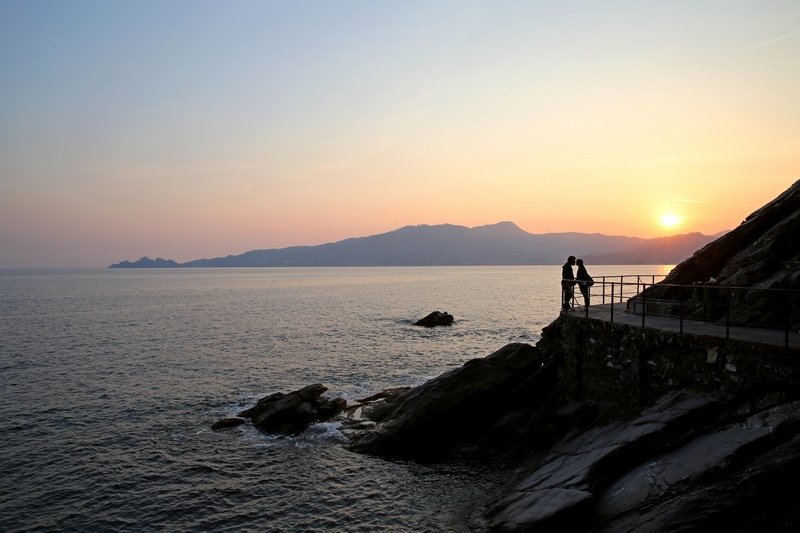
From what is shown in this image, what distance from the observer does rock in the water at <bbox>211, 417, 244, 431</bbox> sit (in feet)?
77.1

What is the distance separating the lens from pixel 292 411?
23953mm

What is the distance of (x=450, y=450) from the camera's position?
64.8ft

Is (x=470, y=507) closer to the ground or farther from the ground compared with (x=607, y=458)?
closer to the ground

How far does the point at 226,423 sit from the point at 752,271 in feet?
80.9

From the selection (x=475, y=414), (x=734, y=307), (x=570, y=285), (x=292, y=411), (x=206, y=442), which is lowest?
(x=206, y=442)

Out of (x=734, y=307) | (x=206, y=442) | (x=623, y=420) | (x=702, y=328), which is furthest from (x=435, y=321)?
(x=702, y=328)

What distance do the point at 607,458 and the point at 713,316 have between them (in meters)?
9.30

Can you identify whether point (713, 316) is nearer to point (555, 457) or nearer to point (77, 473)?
point (555, 457)

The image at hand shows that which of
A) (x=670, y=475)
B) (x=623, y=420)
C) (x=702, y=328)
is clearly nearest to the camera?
(x=670, y=475)

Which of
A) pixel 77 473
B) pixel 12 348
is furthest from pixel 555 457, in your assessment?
pixel 12 348

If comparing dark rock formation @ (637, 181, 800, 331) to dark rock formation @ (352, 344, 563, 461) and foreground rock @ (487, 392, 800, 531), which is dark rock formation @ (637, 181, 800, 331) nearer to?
foreground rock @ (487, 392, 800, 531)

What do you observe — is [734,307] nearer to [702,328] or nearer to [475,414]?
[702,328]


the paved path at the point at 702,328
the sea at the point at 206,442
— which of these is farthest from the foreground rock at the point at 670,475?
the sea at the point at 206,442

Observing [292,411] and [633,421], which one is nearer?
[633,421]
